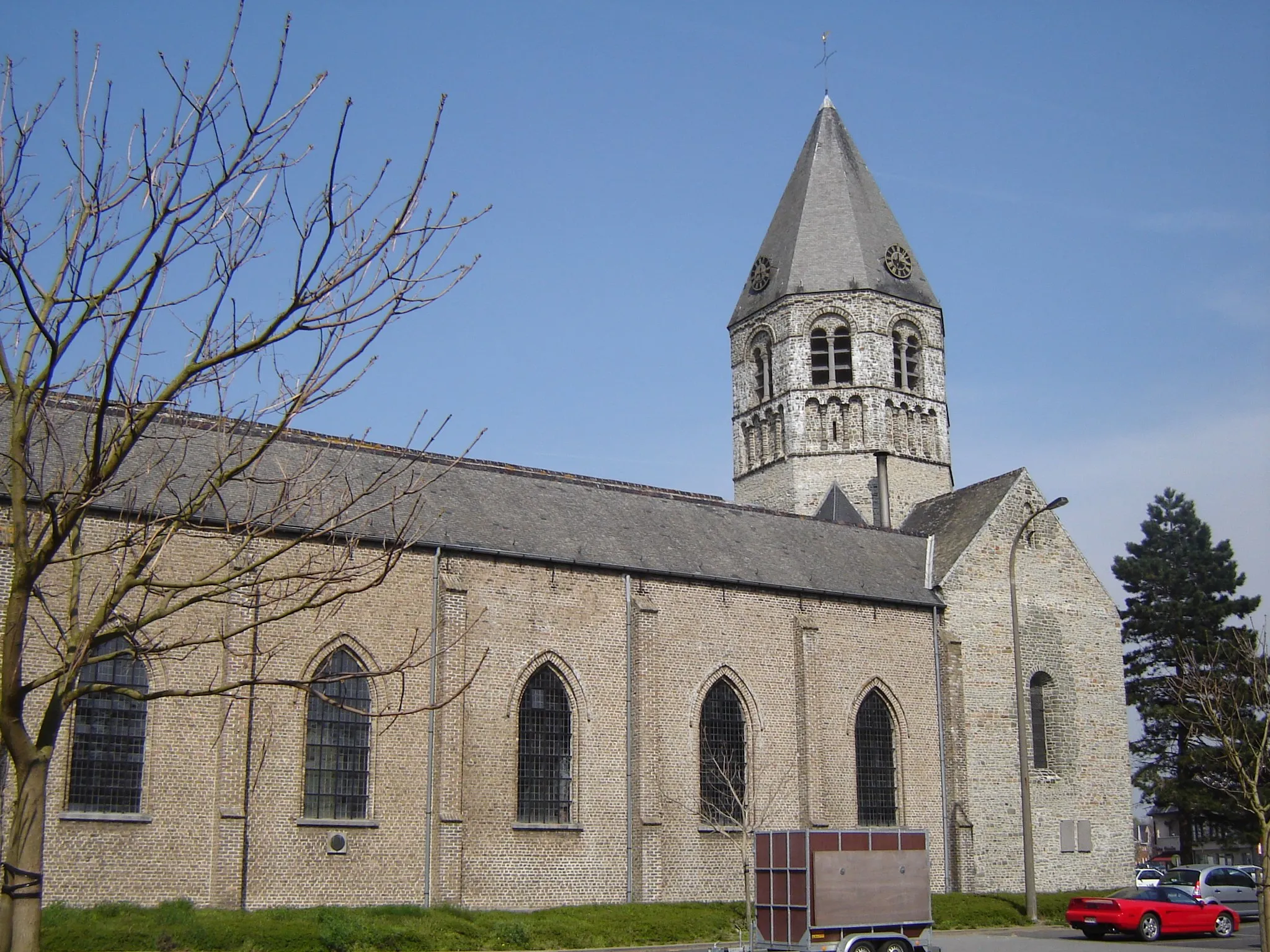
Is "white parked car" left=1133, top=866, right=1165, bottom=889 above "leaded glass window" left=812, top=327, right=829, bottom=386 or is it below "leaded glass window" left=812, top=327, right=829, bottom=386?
below

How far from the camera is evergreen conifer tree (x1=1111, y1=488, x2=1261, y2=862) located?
4703 centimetres

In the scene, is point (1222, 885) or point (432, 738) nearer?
point (432, 738)

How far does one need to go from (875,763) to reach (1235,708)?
9.40 metres

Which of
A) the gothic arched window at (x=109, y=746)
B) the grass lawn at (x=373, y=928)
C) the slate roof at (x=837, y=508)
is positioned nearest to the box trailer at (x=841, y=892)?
the grass lawn at (x=373, y=928)

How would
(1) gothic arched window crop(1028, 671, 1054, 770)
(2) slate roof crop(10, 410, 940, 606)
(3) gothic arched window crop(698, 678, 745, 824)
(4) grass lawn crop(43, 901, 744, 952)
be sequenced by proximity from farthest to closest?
(1) gothic arched window crop(1028, 671, 1054, 770) → (3) gothic arched window crop(698, 678, 745, 824) → (2) slate roof crop(10, 410, 940, 606) → (4) grass lawn crop(43, 901, 744, 952)

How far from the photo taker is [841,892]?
1966 centimetres

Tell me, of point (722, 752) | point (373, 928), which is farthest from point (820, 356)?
point (373, 928)

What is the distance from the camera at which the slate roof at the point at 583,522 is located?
26.8m

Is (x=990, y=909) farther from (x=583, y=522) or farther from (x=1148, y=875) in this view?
(x=1148, y=875)

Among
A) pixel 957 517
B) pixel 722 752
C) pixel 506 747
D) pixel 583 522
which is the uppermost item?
pixel 957 517

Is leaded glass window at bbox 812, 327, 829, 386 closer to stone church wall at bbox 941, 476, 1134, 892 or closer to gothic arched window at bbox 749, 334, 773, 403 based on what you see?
gothic arched window at bbox 749, 334, 773, 403

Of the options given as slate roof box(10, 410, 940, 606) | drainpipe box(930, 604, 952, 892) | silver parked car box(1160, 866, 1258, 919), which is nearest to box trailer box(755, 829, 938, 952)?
slate roof box(10, 410, 940, 606)

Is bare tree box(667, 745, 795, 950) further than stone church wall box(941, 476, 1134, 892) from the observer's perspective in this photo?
No

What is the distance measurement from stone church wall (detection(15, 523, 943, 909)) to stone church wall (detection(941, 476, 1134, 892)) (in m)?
0.91
